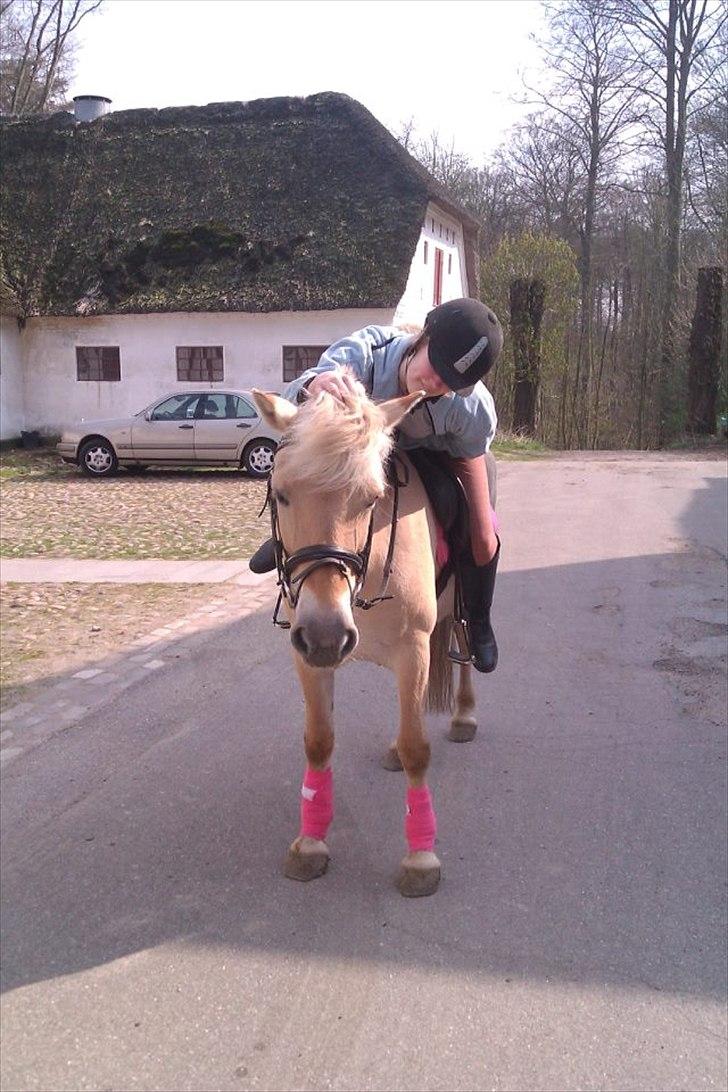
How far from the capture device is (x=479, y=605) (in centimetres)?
417

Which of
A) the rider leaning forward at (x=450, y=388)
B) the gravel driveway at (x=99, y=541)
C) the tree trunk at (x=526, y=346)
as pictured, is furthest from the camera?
the tree trunk at (x=526, y=346)

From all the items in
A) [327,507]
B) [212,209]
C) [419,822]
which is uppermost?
[212,209]

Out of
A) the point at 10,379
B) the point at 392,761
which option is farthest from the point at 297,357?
the point at 392,761

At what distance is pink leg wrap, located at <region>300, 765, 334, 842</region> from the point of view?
366 cm

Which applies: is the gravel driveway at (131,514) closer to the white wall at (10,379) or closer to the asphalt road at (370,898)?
the white wall at (10,379)

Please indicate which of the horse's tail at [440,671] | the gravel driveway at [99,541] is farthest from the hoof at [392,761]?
the gravel driveway at [99,541]

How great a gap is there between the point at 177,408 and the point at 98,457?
1.82 meters

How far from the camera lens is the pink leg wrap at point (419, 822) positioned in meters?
3.55

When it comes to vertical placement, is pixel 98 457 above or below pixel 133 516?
above

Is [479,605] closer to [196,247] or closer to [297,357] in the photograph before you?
[297,357]

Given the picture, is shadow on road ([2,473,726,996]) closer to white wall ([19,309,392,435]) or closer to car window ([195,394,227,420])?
car window ([195,394,227,420])

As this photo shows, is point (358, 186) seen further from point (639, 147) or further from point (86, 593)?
point (86, 593)

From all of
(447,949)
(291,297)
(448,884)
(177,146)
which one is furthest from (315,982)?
(177,146)

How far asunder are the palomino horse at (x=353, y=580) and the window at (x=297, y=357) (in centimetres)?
1801
